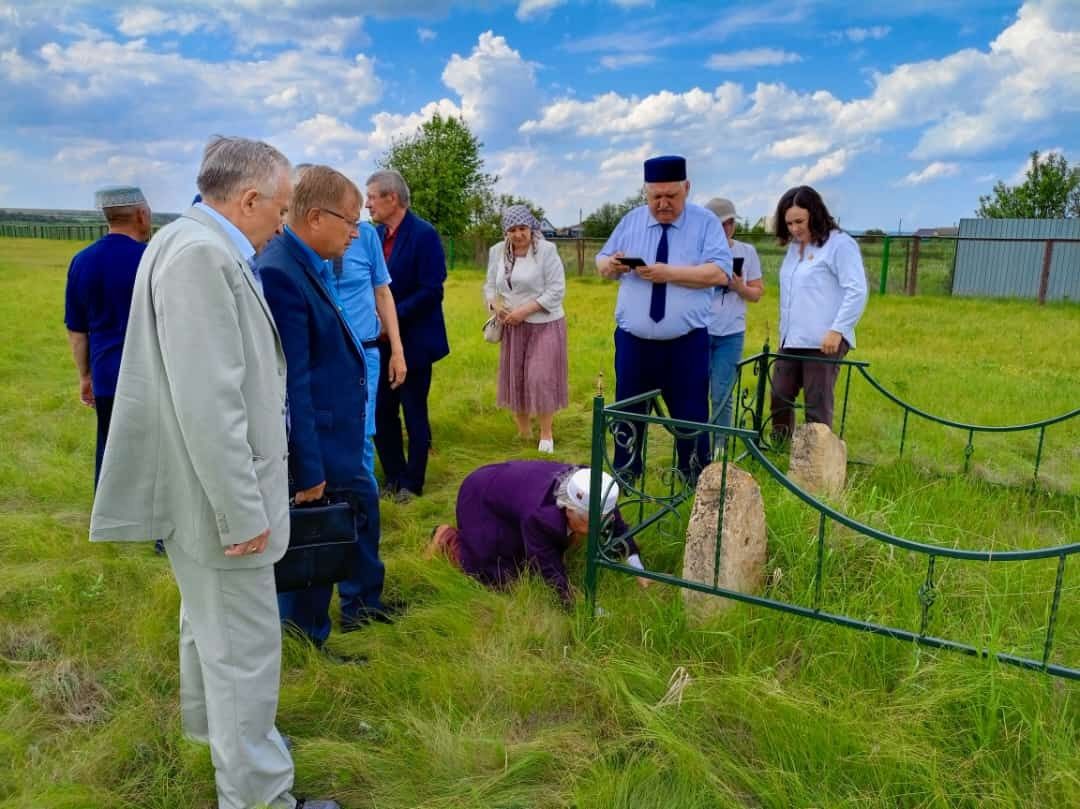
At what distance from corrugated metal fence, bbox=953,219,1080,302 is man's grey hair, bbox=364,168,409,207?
15.1m

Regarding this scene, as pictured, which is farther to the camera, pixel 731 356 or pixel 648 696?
pixel 731 356

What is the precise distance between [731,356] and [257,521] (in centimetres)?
385

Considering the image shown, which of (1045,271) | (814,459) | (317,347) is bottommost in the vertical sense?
(814,459)

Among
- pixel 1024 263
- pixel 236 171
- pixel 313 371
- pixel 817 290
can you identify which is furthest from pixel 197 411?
pixel 1024 263

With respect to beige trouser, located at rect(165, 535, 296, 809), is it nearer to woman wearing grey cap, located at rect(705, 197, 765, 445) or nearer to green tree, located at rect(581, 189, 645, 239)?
woman wearing grey cap, located at rect(705, 197, 765, 445)

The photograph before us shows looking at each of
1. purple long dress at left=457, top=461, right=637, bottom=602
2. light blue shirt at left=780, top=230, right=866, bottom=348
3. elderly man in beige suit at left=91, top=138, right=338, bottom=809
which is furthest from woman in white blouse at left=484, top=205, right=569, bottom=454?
elderly man in beige suit at left=91, top=138, right=338, bottom=809

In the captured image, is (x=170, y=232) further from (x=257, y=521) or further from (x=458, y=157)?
(x=458, y=157)

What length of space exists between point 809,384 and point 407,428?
7.70 ft

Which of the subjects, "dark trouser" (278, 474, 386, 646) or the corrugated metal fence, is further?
the corrugated metal fence

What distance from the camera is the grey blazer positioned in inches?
68.1

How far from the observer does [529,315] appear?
17.7ft

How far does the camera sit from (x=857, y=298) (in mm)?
4363

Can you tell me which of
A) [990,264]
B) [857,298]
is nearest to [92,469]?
[857,298]

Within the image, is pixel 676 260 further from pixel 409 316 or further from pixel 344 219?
pixel 344 219
